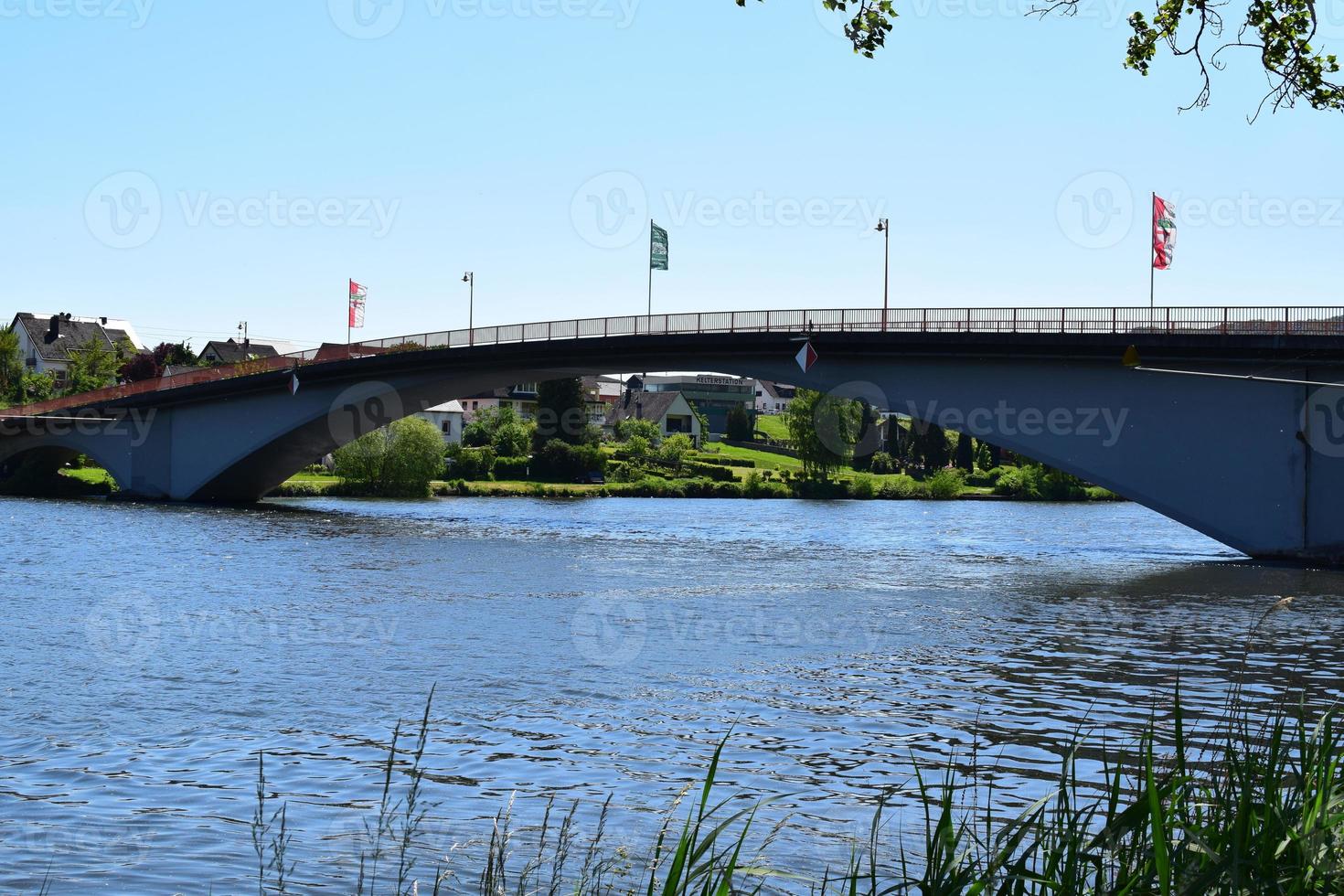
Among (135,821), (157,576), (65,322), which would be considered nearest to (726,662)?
(135,821)

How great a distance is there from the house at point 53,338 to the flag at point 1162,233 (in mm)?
113696

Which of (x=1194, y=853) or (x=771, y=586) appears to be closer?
(x=1194, y=853)

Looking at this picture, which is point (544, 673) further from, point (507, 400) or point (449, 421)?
point (507, 400)

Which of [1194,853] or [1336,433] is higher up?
[1336,433]

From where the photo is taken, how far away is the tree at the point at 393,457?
77.1 meters

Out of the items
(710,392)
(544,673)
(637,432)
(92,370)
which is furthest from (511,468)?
(710,392)

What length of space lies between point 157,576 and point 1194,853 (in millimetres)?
28971

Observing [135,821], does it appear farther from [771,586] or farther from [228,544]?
[228,544]

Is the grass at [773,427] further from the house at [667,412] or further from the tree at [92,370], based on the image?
the tree at [92,370]

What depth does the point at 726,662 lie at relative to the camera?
64.4 ft

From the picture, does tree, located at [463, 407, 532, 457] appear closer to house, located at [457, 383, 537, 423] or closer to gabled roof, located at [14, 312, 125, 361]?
house, located at [457, 383, 537, 423]

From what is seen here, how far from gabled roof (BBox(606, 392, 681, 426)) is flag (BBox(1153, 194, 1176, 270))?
10615cm

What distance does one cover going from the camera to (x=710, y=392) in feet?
603

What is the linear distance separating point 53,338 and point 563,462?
227 feet
